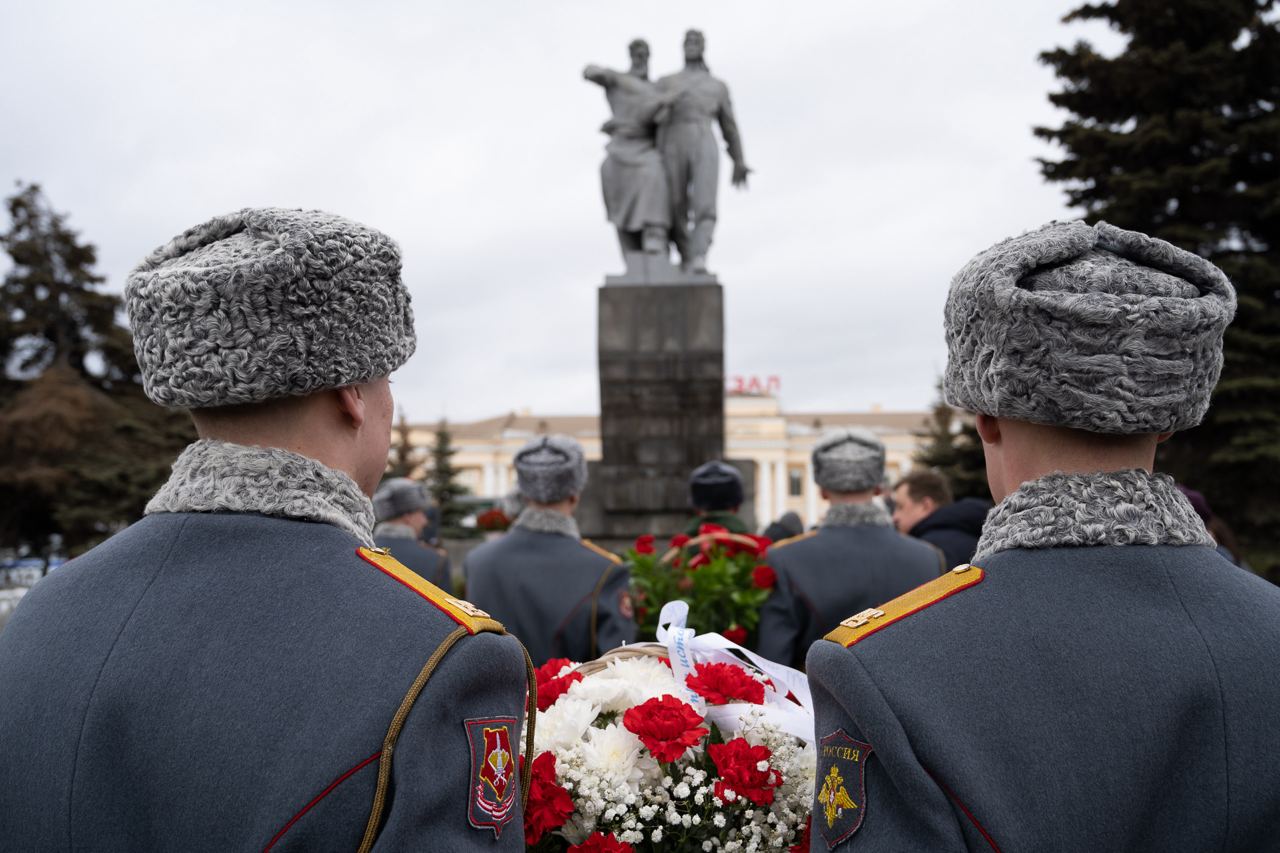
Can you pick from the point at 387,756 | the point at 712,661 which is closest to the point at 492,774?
the point at 387,756

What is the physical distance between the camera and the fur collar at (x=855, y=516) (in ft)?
14.7

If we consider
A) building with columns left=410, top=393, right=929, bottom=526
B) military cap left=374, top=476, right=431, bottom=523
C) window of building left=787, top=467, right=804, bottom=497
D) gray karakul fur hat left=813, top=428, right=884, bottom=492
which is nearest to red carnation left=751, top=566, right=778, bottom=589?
gray karakul fur hat left=813, top=428, right=884, bottom=492

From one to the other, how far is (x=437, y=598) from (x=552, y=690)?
557 millimetres

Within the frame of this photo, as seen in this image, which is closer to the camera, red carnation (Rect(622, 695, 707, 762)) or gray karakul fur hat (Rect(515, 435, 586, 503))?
red carnation (Rect(622, 695, 707, 762))

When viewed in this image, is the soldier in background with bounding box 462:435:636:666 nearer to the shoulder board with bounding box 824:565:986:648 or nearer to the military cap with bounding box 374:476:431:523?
the military cap with bounding box 374:476:431:523

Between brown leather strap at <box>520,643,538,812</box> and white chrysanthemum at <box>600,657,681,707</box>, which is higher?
brown leather strap at <box>520,643,538,812</box>

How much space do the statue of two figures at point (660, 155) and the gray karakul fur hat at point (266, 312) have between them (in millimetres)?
10454

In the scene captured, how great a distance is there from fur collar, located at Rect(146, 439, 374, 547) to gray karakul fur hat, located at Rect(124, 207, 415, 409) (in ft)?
0.27

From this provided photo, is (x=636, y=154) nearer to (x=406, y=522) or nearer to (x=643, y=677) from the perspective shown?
(x=406, y=522)

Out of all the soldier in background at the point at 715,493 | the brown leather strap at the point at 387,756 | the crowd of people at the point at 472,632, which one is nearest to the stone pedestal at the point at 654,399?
the soldier in background at the point at 715,493

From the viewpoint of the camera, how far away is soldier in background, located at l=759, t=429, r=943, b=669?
432 centimetres

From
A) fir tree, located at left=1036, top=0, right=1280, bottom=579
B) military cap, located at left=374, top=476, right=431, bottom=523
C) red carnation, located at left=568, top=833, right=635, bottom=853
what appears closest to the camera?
red carnation, located at left=568, top=833, right=635, bottom=853

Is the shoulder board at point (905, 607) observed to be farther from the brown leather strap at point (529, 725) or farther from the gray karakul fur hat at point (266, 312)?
the gray karakul fur hat at point (266, 312)

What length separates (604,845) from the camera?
171cm
